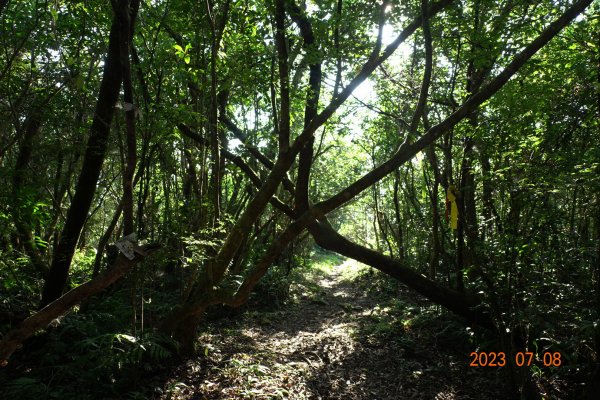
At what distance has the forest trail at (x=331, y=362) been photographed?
530cm

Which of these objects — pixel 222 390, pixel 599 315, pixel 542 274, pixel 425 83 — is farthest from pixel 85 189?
pixel 599 315

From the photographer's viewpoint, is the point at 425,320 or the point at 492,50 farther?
the point at 425,320

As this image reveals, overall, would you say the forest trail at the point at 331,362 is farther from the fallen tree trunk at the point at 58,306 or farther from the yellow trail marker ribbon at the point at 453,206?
the yellow trail marker ribbon at the point at 453,206

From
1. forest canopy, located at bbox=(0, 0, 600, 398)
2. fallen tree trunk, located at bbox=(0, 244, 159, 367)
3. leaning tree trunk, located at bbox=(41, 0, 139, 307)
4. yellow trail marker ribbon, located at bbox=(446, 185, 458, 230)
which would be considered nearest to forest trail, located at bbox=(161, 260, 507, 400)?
forest canopy, located at bbox=(0, 0, 600, 398)

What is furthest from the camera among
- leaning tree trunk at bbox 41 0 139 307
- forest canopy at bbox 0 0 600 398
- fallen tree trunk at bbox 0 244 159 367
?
leaning tree trunk at bbox 41 0 139 307

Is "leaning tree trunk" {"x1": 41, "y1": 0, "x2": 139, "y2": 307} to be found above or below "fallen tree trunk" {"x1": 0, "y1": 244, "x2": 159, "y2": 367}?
above

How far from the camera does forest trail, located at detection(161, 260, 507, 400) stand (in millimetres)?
5301

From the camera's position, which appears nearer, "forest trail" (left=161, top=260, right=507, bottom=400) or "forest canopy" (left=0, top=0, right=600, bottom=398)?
"forest canopy" (left=0, top=0, right=600, bottom=398)

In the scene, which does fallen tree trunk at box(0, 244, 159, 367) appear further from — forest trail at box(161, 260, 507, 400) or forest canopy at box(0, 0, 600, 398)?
forest trail at box(161, 260, 507, 400)

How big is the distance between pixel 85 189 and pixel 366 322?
6.78 m

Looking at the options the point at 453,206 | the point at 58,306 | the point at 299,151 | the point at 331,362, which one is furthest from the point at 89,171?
the point at 453,206

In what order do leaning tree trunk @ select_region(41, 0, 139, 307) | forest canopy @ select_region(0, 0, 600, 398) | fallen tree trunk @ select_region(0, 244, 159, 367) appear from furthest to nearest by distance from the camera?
leaning tree trunk @ select_region(41, 0, 139, 307), forest canopy @ select_region(0, 0, 600, 398), fallen tree trunk @ select_region(0, 244, 159, 367)

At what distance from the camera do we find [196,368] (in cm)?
559

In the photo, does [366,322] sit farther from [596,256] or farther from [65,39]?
[65,39]
